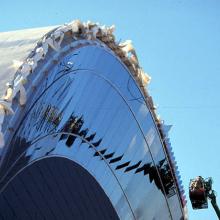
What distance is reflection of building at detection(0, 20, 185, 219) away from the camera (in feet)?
89.9

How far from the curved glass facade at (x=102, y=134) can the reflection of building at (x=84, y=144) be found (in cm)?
5

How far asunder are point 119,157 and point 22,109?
18.6 meters

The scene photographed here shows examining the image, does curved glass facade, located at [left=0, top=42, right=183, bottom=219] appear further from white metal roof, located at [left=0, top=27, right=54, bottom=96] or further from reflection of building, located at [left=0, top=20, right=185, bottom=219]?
white metal roof, located at [left=0, top=27, right=54, bottom=96]

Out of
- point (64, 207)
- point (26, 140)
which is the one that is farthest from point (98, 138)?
point (26, 140)

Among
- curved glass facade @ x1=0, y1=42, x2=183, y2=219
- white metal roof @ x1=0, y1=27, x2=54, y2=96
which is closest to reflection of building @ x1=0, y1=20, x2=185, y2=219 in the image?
curved glass facade @ x1=0, y1=42, x2=183, y2=219

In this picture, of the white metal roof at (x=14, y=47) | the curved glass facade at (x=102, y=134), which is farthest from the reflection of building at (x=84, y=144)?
the white metal roof at (x=14, y=47)

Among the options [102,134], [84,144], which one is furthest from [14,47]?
[102,134]

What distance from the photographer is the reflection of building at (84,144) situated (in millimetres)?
27405

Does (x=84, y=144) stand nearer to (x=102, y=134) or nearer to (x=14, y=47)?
(x=102, y=134)

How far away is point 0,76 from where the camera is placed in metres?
25.9

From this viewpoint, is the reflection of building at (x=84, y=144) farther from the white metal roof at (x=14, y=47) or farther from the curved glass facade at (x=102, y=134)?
the white metal roof at (x=14, y=47)

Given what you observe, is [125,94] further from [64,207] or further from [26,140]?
[26,140]

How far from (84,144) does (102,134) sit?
290cm

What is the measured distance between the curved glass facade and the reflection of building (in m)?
0.05
